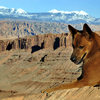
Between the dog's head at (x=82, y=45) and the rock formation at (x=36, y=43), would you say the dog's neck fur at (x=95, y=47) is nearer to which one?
the dog's head at (x=82, y=45)

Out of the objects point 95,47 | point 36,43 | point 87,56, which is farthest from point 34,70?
point 95,47

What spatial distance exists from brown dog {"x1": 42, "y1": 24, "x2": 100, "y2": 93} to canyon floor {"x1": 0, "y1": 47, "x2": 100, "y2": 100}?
85.2 metres

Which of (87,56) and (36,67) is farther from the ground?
(87,56)

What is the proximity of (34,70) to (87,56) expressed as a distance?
138 metres

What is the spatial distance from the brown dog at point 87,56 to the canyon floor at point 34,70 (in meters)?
85.2

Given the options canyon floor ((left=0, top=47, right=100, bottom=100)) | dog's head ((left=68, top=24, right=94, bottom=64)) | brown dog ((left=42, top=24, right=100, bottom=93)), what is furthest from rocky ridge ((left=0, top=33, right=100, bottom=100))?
dog's head ((left=68, top=24, right=94, bottom=64))

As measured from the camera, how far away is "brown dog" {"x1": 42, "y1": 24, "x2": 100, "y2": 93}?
9.72 metres

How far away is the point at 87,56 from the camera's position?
10.1m

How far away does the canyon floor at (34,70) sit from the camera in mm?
117062

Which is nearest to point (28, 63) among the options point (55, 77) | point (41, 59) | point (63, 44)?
point (41, 59)

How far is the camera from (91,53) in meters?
10.0

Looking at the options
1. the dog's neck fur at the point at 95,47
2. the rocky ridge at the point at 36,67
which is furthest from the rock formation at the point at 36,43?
the dog's neck fur at the point at 95,47

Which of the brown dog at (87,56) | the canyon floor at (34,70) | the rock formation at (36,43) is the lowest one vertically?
the canyon floor at (34,70)

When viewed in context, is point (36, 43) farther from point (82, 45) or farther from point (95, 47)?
point (82, 45)
